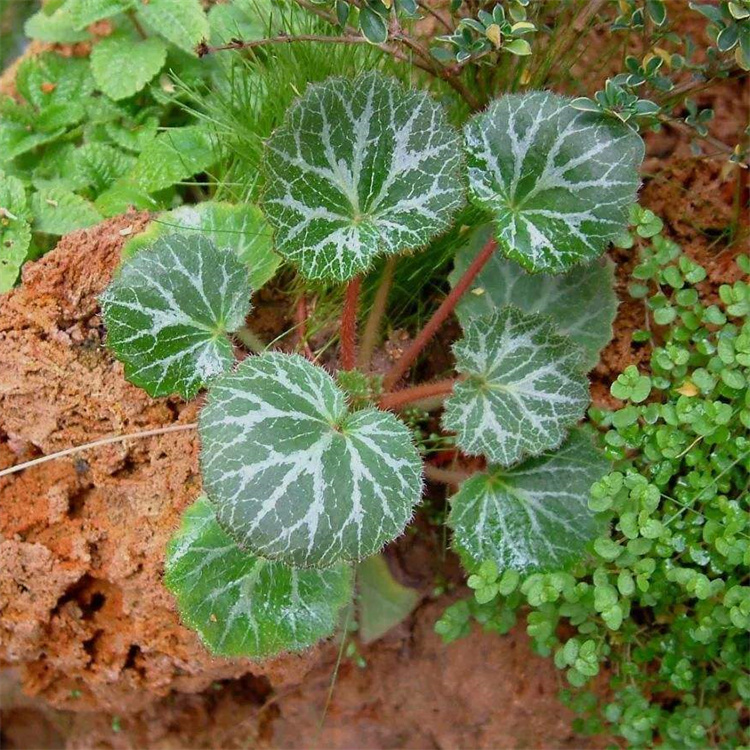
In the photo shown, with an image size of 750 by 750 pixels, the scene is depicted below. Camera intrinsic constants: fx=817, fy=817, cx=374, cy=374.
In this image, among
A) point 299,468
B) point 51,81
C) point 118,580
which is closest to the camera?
point 299,468

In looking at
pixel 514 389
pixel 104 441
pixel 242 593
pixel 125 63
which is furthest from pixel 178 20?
pixel 242 593

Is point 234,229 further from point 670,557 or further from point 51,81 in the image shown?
point 670,557

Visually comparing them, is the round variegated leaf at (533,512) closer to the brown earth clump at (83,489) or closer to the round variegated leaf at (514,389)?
the round variegated leaf at (514,389)

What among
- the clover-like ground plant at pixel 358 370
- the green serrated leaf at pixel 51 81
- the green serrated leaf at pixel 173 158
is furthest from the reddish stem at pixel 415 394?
the green serrated leaf at pixel 51 81

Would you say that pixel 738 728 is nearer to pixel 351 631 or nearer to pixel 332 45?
pixel 351 631

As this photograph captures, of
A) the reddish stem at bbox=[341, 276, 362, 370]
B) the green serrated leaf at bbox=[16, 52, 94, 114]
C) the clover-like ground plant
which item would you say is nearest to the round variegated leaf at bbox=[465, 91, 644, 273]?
the clover-like ground plant

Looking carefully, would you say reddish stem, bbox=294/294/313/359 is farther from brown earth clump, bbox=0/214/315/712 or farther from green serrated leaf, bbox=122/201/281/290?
brown earth clump, bbox=0/214/315/712
